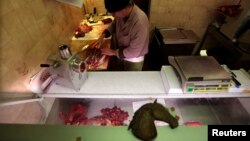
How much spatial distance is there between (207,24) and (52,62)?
3.51 meters

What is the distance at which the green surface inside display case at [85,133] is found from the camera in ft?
2.30

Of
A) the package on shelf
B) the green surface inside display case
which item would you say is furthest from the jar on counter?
the package on shelf

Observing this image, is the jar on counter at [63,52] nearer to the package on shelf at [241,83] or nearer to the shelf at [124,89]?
the shelf at [124,89]

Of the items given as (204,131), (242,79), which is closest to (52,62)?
(204,131)

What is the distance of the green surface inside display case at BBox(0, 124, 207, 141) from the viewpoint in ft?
2.30

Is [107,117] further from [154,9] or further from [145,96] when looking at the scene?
[154,9]

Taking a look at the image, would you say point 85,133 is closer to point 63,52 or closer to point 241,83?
point 63,52

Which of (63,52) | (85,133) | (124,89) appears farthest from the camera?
(124,89)

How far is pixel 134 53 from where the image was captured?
7.06ft

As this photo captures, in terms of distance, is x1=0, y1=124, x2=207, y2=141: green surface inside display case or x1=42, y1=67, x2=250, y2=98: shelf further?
x1=42, y1=67, x2=250, y2=98: shelf

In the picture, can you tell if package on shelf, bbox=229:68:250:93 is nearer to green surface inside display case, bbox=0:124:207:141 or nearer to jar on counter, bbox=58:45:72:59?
green surface inside display case, bbox=0:124:207:141

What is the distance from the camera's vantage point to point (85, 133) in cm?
72

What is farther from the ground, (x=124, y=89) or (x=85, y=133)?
(x=85, y=133)

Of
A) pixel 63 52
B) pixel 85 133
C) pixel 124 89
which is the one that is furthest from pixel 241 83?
pixel 63 52
